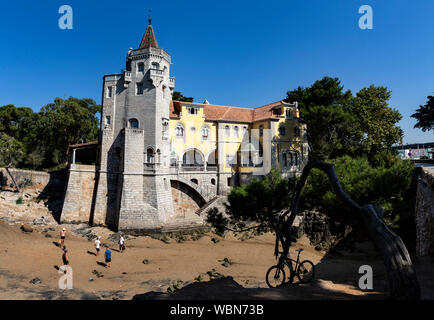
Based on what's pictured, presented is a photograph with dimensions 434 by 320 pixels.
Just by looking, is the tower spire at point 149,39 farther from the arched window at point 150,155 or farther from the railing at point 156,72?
the arched window at point 150,155

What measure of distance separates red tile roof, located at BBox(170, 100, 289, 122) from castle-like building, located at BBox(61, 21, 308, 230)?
0.25 metres

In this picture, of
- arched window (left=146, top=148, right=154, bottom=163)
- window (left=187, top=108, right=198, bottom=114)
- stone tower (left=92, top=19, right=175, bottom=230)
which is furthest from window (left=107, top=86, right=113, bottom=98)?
window (left=187, top=108, right=198, bottom=114)

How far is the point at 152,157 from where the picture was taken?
27328 millimetres

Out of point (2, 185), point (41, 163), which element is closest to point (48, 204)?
point (2, 185)

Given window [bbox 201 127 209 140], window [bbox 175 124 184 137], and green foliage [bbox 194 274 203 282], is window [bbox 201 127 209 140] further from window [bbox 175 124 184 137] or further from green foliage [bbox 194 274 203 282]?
green foliage [bbox 194 274 203 282]

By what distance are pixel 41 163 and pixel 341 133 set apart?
5232cm

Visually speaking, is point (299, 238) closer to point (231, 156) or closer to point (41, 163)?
point (231, 156)

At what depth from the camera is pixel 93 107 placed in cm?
5191

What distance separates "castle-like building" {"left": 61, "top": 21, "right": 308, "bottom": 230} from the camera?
85.5 feet

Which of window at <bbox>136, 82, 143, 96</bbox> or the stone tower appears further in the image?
window at <bbox>136, 82, 143, 96</bbox>

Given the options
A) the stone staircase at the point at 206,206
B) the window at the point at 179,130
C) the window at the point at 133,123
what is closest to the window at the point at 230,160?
the stone staircase at the point at 206,206

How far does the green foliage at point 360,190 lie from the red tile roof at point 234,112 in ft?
62.7

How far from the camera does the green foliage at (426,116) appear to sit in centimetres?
3075

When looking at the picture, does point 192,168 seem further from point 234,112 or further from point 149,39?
point 149,39
